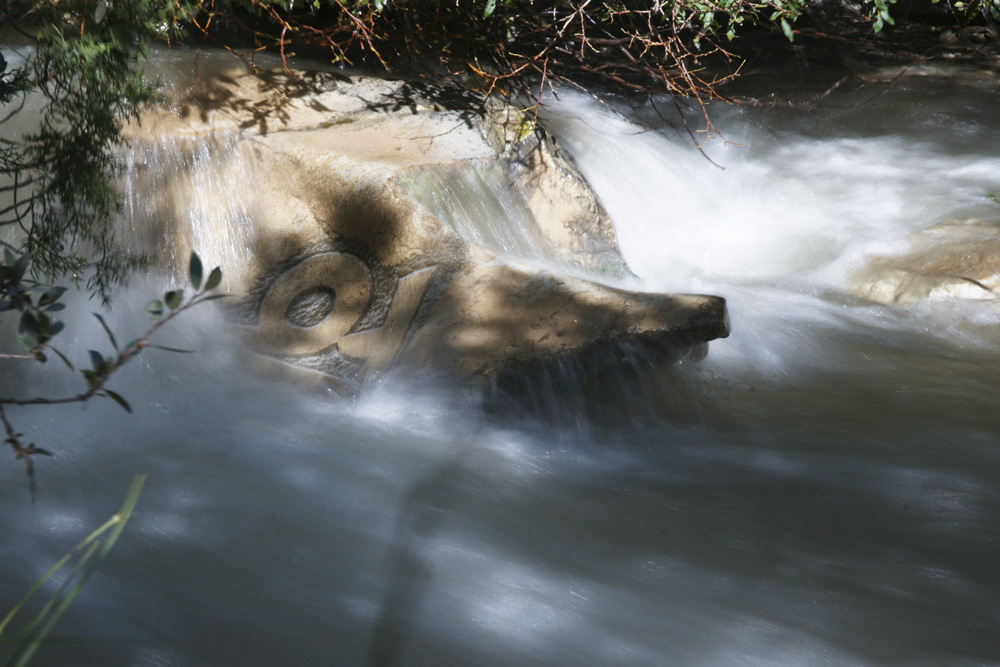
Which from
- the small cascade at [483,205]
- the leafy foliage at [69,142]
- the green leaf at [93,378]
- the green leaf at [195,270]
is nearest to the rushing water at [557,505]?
the leafy foliage at [69,142]

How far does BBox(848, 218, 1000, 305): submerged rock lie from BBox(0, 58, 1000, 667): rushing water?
11 cm

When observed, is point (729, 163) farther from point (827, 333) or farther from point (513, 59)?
point (827, 333)

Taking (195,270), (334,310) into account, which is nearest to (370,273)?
(334,310)

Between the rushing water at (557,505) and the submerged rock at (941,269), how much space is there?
0.35ft

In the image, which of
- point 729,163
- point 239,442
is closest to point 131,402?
point 239,442

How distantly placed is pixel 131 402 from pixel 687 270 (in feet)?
9.47

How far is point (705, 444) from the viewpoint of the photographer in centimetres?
292

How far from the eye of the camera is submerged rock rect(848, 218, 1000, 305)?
148 inches

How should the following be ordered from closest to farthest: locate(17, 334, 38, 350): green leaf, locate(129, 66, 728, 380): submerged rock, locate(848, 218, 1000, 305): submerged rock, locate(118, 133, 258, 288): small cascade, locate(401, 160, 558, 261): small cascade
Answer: locate(17, 334, 38, 350): green leaf < locate(129, 66, 728, 380): submerged rock < locate(118, 133, 258, 288): small cascade < locate(401, 160, 558, 261): small cascade < locate(848, 218, 1000, 305): submerged rock

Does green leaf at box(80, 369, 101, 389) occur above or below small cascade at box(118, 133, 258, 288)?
above

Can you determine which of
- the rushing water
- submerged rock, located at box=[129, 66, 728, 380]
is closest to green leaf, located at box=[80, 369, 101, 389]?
the rushing water

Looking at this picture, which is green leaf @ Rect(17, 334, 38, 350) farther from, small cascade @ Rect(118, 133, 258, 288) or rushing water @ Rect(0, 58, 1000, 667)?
small cascade @ Rect(118, 133, 258, 288)

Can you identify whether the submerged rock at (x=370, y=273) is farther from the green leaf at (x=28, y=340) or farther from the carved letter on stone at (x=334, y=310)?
the green leaf at (x=28, y=340)

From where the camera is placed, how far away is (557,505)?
2598 mm
